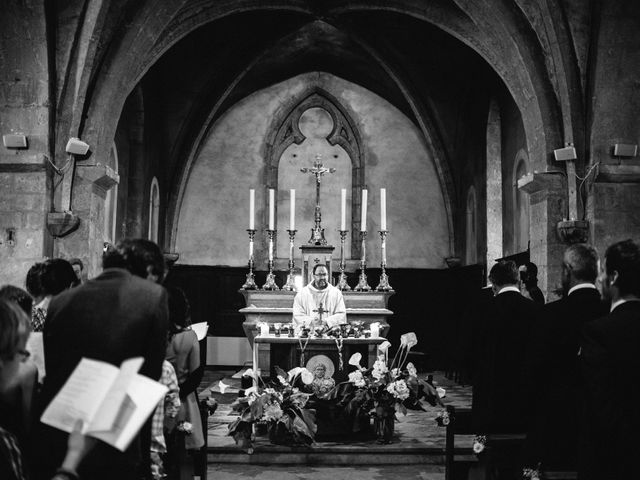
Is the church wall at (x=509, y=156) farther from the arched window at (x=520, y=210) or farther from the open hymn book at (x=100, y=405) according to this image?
the open hymn book at (x=100, y=405)

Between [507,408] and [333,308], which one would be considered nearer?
[507,408]

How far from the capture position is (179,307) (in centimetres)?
387

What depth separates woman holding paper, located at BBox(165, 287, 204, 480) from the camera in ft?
12.6

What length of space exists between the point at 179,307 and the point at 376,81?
11.6 meters

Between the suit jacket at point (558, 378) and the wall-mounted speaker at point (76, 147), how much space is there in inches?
256

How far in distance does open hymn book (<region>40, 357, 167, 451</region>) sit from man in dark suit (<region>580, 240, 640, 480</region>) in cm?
151

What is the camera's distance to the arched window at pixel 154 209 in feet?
45.0

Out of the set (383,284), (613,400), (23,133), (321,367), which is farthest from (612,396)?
(383,284)

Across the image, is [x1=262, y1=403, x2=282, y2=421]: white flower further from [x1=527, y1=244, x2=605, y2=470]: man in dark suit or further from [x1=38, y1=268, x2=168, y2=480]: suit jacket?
[x1=38, y1=268, x2=168, y2=480]: suit jacket

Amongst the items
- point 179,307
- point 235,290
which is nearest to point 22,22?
point 179,307

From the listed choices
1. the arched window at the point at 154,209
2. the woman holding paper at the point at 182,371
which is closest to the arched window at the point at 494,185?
the arched window at the point at 154,209

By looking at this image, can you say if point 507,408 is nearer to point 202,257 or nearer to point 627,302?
point 627,302

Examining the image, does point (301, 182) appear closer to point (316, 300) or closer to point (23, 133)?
point (316, 300)

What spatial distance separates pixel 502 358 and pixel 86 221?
5.86 meters
